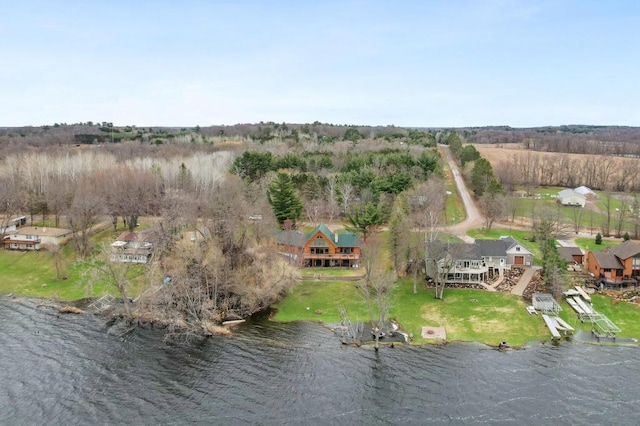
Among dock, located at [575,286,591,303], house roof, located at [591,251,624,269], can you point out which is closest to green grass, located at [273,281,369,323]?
dock, located at [575,286,591,303]

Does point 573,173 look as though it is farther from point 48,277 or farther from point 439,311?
point 48,277

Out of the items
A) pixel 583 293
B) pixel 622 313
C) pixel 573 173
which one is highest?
pixel 573 173

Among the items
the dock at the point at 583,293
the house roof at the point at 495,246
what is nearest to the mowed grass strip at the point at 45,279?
the house roof at the point at 495,246

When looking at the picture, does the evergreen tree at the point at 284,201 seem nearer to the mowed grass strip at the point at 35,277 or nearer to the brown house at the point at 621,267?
the mowed grass strip at the point at 35,277

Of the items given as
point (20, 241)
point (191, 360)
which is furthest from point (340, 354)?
point (20, 241)

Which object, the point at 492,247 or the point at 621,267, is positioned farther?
the point at 492,247

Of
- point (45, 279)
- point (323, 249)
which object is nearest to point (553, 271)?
point (323, 249)
